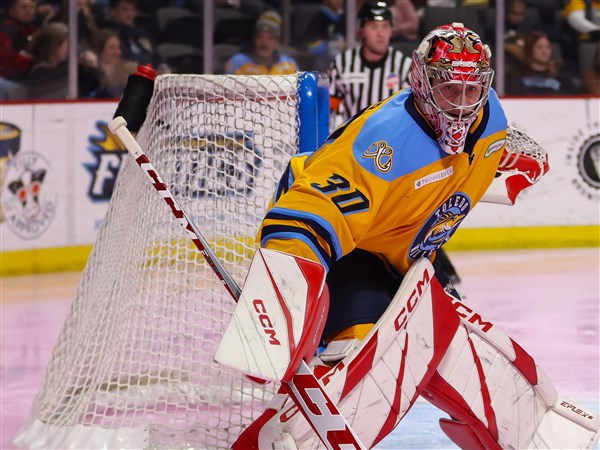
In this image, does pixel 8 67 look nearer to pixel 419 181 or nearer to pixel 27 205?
pixel 27 205

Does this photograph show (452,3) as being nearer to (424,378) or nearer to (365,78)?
(365,78)

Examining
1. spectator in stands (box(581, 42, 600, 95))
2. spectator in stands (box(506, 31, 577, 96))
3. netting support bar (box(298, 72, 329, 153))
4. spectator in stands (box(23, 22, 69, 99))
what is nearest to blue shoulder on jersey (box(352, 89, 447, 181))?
netting support bar (box(298, 72, 329, 153))

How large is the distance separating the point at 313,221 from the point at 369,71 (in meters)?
3.00

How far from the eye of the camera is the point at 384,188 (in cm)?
234

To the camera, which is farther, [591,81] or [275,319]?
[591,81]

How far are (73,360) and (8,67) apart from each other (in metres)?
3.07

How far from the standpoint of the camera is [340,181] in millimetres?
2301

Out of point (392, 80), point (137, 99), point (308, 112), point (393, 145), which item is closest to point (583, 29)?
point (392, 80)

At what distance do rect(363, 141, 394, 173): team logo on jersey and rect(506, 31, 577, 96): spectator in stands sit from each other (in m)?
4.32

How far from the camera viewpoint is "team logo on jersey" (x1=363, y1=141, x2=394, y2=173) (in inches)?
91.9

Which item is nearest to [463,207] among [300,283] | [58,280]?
[300,283]

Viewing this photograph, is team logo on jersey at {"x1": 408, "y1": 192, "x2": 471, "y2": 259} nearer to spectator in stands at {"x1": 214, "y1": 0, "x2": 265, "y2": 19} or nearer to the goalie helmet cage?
the goalie helmet cage

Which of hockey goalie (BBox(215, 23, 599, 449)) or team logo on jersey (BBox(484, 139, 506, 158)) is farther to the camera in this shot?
team logo on jersey (BBox(484, 139, 506, 158))

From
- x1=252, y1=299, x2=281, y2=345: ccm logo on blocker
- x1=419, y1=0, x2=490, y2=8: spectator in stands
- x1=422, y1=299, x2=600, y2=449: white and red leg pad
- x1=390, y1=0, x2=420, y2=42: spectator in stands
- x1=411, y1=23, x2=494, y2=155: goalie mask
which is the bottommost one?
x1=422, y1=299, x2=600, y2=449: white and red leg pad
